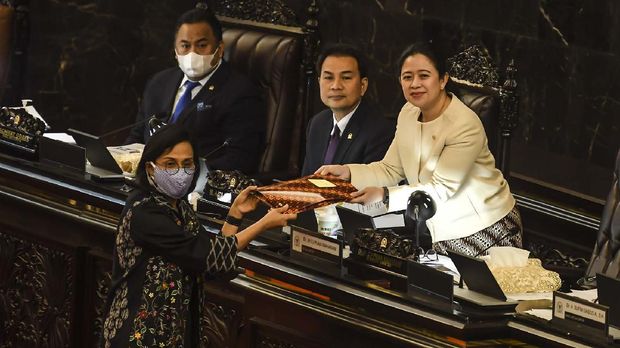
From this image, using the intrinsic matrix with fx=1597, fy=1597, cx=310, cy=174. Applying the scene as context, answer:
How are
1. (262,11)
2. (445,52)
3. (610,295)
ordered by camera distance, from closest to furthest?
1. (610,295)
2. (262,11)
3. (445,52)

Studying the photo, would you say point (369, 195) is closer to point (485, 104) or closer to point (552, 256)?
point (485, 104)

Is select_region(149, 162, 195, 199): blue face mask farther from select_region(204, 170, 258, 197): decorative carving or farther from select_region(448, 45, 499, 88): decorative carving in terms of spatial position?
select_region(448, 45, 499, 88): decorative carving

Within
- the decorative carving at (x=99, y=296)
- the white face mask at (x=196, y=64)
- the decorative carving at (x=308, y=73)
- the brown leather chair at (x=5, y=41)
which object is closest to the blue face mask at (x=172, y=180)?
the decorative carving at (x=99, y=296)

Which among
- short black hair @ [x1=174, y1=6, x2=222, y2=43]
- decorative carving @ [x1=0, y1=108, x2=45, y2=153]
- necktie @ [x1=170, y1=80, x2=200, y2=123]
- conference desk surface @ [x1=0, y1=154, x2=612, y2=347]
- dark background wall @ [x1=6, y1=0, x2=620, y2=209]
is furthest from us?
dark background wall @ [x1=6, y1=0, x2=620, y2=209]

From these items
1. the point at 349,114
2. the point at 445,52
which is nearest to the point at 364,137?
the point at 349,114

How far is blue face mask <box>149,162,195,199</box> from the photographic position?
4324 mm

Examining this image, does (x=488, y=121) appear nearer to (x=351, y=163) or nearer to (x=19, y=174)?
(x=351, y=163)

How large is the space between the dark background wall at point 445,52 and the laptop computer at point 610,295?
2505 millimetres

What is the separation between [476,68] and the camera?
→ 5793 millimetres

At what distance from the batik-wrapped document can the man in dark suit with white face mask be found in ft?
5.54

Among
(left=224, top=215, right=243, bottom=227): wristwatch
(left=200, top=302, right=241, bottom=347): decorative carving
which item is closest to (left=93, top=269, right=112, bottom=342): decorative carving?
(left=200, top=302, right=241, bottom=347): decorative carving

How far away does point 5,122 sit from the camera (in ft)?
20.1

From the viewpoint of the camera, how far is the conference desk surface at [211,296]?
4238 millimetres

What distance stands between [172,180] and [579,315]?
1.14m
